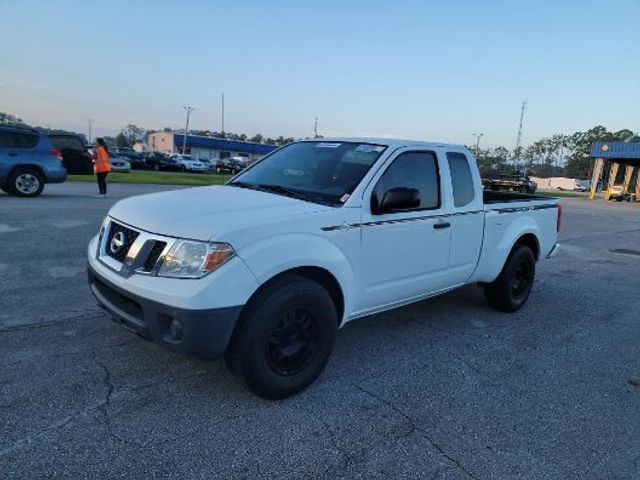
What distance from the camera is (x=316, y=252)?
11.2 feet

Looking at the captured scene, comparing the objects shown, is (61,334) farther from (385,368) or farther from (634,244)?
(634,244)

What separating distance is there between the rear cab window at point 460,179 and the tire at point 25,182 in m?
11.7

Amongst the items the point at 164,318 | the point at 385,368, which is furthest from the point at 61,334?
the point at 385,368

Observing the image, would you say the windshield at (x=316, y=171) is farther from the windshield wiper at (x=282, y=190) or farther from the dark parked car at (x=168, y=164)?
the dark parked car at (x=168, y=164)

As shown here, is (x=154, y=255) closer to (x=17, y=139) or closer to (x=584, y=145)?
(x=17, y=139)

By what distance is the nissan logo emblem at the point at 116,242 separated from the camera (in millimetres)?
3457

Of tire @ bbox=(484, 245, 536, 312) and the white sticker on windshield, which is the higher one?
the white sticker on windshield

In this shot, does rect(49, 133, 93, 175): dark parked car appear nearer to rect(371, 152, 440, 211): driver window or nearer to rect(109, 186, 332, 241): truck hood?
rect(109, 186, 332, 241): truck hood

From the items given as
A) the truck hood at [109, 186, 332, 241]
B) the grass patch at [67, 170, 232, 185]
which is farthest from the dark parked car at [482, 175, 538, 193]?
the truck hood at [109, 186, 332, 241]

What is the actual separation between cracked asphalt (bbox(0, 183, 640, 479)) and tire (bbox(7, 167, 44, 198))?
826 cm

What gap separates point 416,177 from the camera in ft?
14.4

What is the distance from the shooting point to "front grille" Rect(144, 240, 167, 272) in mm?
3129

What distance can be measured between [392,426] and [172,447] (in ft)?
4.38

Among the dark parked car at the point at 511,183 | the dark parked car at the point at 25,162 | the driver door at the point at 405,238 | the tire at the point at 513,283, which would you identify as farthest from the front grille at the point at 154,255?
the dark parked car at the point at 511,183
